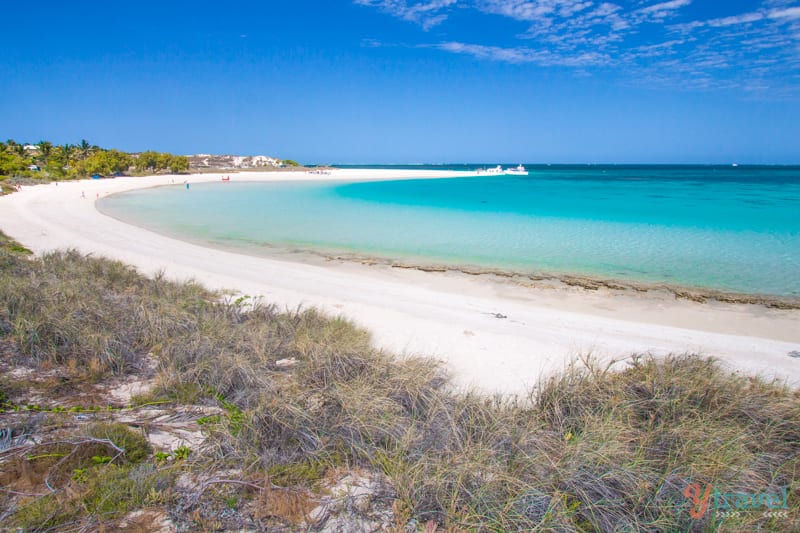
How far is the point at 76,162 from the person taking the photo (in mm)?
52594

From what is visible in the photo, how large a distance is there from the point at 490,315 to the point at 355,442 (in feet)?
15.6

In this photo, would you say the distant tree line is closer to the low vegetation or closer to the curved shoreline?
the curved shoreline

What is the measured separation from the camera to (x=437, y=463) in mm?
2625

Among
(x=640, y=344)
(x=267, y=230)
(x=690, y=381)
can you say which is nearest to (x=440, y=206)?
(x=267, y=230)

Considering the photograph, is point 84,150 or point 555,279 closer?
point 555,279

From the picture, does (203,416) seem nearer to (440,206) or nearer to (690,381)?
(690,381)

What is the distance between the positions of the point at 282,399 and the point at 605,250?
13.1m

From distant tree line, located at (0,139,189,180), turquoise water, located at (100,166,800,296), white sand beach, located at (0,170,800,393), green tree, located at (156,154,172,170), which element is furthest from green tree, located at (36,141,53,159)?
white sand beach, located at (0,170,800,393)

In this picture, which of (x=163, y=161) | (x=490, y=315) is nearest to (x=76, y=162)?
(x=163, y=161)

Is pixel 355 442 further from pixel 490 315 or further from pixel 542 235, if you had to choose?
pixel 542 235

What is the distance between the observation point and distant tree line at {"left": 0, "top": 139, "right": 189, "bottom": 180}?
40.8 meters

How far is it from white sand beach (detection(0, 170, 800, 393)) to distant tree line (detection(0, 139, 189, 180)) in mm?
37953

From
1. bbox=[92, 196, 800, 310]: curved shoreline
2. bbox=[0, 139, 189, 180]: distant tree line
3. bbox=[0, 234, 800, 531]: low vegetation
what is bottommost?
bbox=[92, 196, 800, 310]: curved shoreline

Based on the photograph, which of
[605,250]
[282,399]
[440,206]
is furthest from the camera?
[440,206]
